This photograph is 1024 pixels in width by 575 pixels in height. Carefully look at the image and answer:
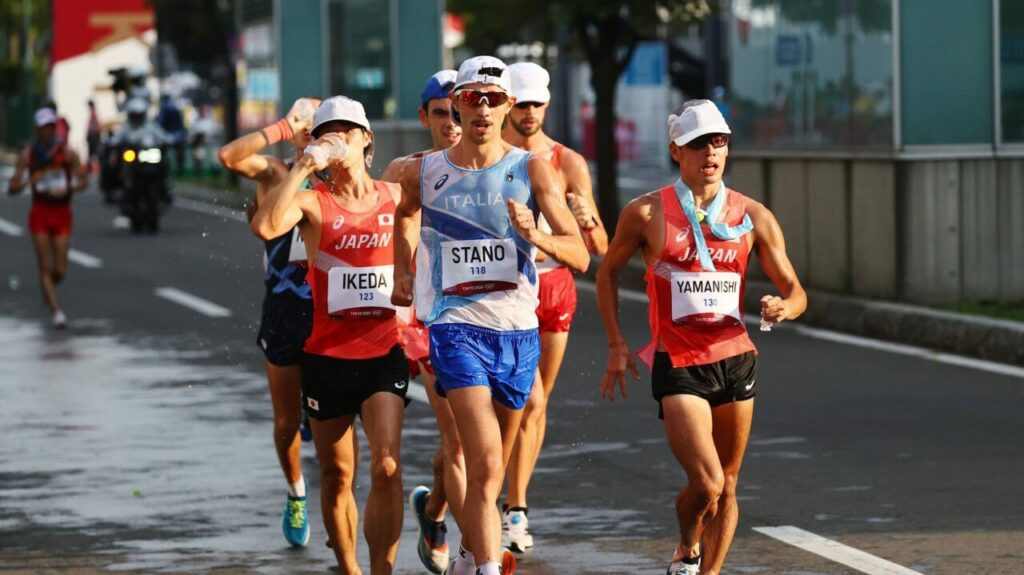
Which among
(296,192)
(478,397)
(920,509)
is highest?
(296,192)

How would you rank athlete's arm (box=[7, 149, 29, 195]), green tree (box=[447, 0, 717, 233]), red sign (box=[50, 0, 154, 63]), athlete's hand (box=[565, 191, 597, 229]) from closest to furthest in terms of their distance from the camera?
1. athlete's hand (box=[565, 191, 597, 229])
2. athlete's arm (box=[7, 149, 29, 195])
3. green tree (box=[447, 0, 717, 233])
4. red sign (box=[50, 0, 154, 63])

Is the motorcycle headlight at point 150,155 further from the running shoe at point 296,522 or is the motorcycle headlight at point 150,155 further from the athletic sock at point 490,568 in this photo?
the athletic sock at point 490,568

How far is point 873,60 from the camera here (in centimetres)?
1800

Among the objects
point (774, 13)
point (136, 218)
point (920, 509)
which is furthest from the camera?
point (136, 218)

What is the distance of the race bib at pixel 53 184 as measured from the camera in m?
19.3

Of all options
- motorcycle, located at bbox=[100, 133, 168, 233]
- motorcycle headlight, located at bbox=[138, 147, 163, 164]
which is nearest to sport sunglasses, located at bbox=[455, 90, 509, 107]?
motorcycle, located at bbox=[100, 133, 168, 233]

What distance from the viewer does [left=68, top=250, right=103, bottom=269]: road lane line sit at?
1005 inches

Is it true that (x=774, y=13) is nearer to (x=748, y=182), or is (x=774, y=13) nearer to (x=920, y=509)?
(x=748, y=182)

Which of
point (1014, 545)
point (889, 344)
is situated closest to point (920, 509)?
point (1014, 545)

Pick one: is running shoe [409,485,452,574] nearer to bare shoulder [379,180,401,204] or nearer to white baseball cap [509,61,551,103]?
bare shoulder [379,180,401,204]

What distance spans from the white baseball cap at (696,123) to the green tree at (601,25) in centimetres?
1663

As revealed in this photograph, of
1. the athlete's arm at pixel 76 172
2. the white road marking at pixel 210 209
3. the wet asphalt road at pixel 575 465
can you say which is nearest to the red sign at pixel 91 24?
the white road marking at pixel 210 209

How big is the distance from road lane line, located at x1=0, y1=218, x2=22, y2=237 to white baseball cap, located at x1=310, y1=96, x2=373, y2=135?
78.8 feet

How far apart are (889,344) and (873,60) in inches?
115
